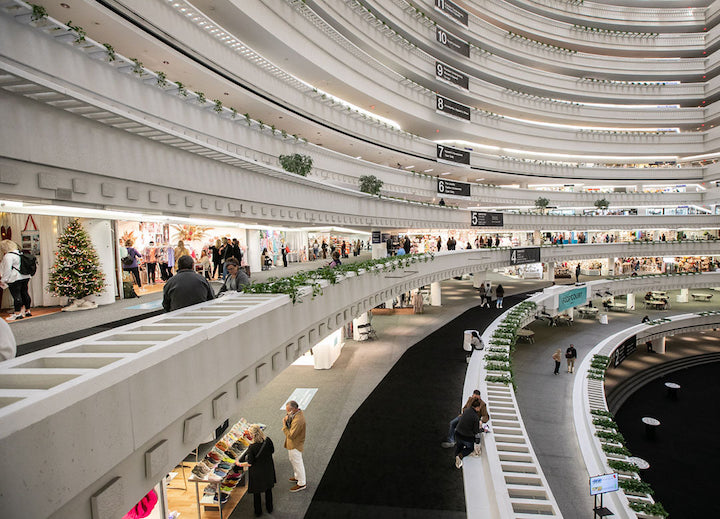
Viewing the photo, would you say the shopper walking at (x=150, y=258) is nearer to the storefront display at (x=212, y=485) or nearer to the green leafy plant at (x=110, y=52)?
the green leafy plant at (x=110, y=52)

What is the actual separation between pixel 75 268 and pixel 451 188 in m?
25.0

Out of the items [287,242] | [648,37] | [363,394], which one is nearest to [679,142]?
[648,37]

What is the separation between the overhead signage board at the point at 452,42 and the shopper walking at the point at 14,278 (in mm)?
31228

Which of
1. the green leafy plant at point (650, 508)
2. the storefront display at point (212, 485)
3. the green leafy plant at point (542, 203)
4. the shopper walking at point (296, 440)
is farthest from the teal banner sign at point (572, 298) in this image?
the storefront display at point (212, 485)

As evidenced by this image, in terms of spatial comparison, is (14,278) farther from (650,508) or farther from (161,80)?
(650,508)

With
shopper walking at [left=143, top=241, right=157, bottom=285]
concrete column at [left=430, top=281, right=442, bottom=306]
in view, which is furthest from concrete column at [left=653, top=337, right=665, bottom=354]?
shopper walking at [left=143, top=241, right=157, bottom=285]

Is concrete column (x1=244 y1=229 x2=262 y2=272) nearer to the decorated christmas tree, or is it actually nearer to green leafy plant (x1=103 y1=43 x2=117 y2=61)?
the decorated christmas tree

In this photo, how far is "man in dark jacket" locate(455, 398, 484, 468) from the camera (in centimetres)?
794

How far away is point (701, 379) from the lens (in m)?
24.3

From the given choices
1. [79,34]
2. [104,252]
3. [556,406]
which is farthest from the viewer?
[556,406]

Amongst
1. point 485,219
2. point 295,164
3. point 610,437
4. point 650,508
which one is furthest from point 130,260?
point 485,219

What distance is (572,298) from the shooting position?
79.6ft

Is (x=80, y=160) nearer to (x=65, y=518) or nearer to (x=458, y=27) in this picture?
(x=65, y=518)

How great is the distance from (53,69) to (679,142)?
54.2 metres
